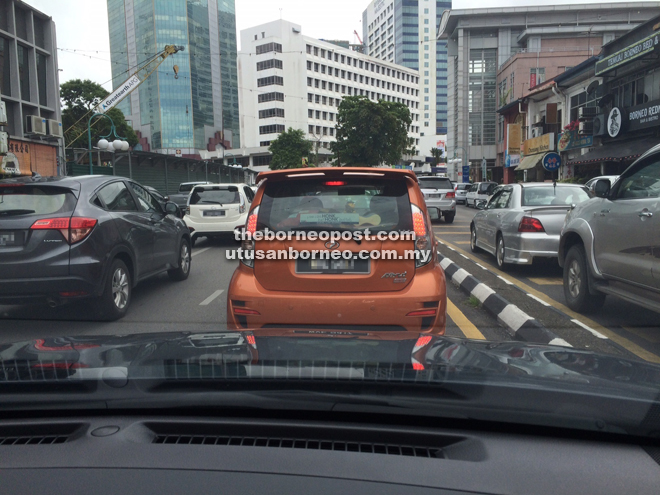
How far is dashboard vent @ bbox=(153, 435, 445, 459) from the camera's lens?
182cm

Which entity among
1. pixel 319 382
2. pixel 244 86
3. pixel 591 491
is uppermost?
pixel 244 86

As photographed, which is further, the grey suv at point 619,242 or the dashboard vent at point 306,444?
the grey suv at point 619,242

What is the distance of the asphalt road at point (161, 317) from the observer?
5578 mm

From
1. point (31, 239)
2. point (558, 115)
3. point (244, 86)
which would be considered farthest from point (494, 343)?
point (244, 86)

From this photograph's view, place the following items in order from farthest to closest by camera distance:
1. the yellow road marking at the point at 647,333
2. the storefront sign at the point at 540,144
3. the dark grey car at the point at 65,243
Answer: the storefront sign at the point at 540,144, the dark grey car at the point at 65,243, the yellow road marking at the point at 647,333

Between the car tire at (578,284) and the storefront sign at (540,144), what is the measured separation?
103 ft

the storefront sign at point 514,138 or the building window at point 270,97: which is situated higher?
the building window at point 270,97

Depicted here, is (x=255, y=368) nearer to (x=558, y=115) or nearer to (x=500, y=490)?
(x=500, y=490)

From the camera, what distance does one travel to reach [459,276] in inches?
327

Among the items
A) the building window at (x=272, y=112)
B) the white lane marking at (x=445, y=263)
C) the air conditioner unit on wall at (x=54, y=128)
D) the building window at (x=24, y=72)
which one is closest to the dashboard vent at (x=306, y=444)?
the white lane marking at (x=445, y=263)

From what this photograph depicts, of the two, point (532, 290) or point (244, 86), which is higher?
point (244, 86)

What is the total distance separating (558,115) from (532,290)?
31.5 meters

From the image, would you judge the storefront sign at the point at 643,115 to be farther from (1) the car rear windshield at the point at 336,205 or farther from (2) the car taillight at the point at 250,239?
(2) the car taillight at the point at 250,239

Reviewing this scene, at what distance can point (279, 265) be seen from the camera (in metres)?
4.19
